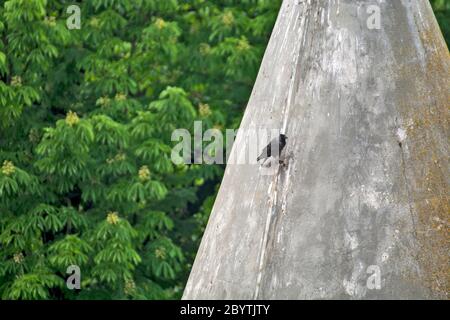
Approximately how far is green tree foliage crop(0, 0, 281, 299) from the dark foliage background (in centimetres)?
2

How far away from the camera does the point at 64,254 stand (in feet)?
43.1

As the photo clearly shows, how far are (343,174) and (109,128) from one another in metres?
6.87

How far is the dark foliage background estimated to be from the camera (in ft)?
44.3

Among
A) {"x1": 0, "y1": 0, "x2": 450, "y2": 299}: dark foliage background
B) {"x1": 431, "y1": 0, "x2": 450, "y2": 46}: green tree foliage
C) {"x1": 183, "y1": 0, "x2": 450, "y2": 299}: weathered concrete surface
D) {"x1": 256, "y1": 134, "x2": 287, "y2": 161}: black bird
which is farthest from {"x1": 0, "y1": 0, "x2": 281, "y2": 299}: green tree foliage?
{"x1": 256, "y1": 134, "x2": 287, "y2": 161}: black bird

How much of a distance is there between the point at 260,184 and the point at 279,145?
28 cm

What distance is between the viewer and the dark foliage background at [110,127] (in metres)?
13.5

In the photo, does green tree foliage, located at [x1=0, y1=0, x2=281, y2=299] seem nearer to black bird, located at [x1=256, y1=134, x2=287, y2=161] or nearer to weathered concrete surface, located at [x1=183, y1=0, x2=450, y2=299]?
weathered concrete surface, located at [x1=183, y1=0, x2=450, y2=299]

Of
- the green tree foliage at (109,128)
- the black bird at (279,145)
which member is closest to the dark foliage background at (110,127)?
the green tree foliage at (109,128)

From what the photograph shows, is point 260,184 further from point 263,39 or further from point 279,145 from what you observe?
point 263,39

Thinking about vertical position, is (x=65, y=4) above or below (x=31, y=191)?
above

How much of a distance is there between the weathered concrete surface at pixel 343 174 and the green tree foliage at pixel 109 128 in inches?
241
